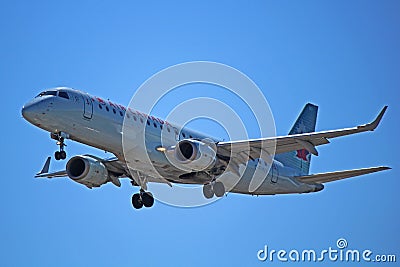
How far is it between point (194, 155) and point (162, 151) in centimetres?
175

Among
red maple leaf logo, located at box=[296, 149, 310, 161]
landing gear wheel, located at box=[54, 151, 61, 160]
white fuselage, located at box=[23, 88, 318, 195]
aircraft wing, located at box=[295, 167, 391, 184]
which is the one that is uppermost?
red maple leaf logo, located at box=[296, 149, 310, 161]

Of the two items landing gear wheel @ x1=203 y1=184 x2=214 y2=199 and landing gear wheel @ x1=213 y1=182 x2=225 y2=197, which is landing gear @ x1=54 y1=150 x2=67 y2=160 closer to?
landing gear wheel @ x1=203 y1=184 x2=214 y2=199

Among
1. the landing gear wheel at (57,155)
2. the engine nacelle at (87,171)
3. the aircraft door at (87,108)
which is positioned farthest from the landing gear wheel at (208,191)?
the landing gear wheel at (57,155)

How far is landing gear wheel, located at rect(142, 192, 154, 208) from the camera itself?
44.8m

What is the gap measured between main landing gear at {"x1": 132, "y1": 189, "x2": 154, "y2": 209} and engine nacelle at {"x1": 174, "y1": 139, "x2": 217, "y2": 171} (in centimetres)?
536

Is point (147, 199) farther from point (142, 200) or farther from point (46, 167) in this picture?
point (46, 167)

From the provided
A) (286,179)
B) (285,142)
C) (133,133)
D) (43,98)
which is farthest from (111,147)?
(286,179)

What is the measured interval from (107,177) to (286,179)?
1044cm

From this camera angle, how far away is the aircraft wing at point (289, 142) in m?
36.4

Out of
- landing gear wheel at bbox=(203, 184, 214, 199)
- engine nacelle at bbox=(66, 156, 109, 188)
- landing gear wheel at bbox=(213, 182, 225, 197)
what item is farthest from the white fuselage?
engine nacelle at bbox=(66, 156, 109, 188)

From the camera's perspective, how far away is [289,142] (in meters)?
39.9

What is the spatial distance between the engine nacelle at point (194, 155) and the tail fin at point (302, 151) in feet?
29.8

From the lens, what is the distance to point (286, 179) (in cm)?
4603

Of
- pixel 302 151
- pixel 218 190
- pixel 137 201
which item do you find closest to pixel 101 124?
pixel 218 190
